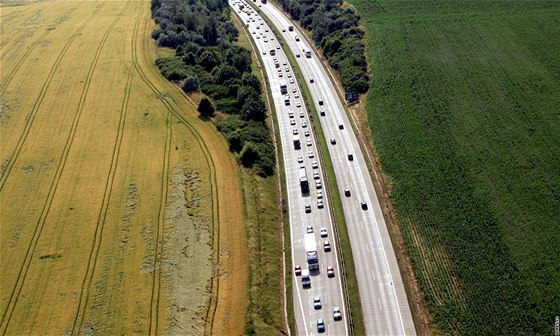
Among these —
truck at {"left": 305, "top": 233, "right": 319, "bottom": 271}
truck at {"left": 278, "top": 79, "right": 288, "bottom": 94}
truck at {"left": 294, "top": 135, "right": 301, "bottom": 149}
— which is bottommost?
truck at {"left": 305, "top": 233, "right": 319, "bottom": 271}

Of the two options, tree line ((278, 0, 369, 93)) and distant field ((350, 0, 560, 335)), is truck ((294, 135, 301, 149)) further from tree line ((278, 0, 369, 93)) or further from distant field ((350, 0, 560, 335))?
tree line ((278, 0, 369, 93))

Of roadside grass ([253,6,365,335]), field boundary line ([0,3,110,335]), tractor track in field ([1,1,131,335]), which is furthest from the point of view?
roadside grass ([253,6,365,335])

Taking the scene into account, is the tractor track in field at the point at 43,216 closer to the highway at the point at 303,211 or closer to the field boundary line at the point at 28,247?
the field boundary line at the point at 28,247

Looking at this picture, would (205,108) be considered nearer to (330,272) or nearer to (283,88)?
(283,88)

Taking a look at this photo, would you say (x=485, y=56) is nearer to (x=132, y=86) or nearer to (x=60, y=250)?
(x=132, y=86)

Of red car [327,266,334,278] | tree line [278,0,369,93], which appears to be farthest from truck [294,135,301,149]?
red car [327,266,334,278]

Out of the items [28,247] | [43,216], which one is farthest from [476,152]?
[28,247]
